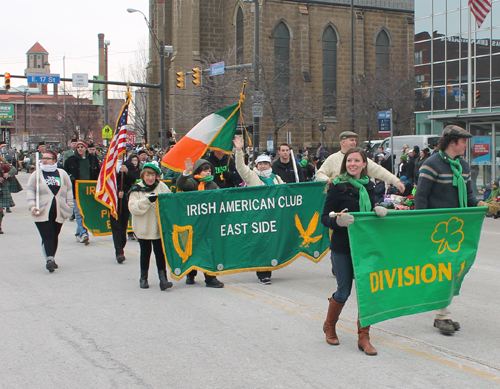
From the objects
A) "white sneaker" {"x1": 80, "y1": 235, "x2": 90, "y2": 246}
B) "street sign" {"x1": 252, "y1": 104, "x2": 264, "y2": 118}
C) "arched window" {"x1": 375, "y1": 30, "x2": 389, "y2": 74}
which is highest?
"arched window" {"x1": 375, "y1": 30, "x2": 389, "y2": 74}

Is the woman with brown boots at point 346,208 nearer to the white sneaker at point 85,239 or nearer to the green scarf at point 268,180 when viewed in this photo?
the green scarf at point 268,180

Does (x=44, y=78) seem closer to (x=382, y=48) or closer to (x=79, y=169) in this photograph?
(x=79, y=169)

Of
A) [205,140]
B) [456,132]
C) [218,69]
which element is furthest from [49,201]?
[218,69]

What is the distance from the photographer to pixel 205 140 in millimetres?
9859

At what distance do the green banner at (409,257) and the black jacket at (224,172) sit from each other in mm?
4516

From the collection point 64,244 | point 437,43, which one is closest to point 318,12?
point 437,43

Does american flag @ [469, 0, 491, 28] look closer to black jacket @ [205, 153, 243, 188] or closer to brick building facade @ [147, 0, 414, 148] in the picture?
black jacket @ [205, 153, 243, 188]

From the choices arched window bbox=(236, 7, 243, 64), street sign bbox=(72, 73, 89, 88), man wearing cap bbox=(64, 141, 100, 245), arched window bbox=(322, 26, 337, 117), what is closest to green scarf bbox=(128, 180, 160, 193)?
man wearing cap bbox=(64, 141, 100, 245)

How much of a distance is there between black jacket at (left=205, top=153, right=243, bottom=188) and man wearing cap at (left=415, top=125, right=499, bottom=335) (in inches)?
164

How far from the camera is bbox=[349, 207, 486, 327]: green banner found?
504cm

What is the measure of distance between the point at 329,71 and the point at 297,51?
11.9 ft

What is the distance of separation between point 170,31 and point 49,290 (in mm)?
46538

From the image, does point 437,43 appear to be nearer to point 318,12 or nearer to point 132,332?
point 318,12

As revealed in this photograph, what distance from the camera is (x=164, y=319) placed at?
6371mm
